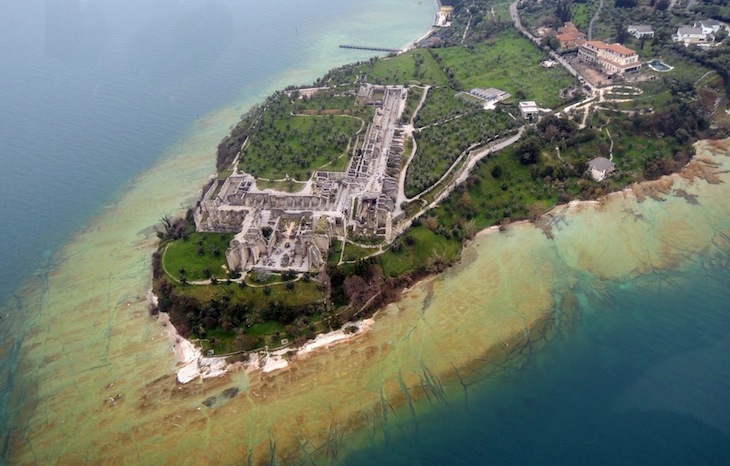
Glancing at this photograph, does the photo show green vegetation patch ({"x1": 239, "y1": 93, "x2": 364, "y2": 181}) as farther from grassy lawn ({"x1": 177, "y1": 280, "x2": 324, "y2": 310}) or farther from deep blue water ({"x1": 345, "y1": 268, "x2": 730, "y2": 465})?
deep blue water ({"x1": 345, "y1": 268, "x2": 730, "y2": 465})

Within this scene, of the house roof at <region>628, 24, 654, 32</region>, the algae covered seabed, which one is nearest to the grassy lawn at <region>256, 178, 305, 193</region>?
the algae covered seabed

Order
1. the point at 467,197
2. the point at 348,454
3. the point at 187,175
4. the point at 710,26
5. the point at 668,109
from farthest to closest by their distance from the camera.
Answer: the point at 710,26 → the point at 187,175 → the point at 668,109 → the point at 467,197 → the point at 348,454

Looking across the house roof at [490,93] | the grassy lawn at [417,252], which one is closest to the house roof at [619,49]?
the house roof at [490,93]

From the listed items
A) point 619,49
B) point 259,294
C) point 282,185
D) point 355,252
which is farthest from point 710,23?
point 259,294

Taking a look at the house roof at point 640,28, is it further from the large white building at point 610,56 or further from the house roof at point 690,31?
the large white building at point 610,56

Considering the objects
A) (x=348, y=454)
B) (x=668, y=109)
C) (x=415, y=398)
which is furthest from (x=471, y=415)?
(x=668, y=109)

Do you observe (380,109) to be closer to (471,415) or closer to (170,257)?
(170,257)
